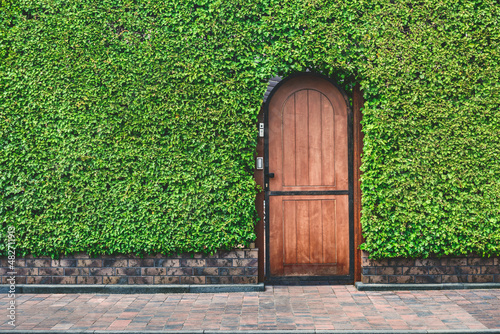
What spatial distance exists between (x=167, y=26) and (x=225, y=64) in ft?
3.11

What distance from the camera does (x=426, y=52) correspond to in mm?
5246

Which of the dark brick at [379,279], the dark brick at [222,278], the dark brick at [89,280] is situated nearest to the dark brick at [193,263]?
the dark brick at [222,278]

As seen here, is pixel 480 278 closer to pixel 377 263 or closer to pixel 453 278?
pixel 453 278

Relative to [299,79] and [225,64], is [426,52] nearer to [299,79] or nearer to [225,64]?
[299,79]

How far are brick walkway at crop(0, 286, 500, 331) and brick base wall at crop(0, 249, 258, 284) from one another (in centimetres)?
23

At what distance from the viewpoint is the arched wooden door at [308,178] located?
18.3ft

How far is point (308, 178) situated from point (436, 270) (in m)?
2.16

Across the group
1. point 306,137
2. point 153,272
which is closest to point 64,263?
point 153,272

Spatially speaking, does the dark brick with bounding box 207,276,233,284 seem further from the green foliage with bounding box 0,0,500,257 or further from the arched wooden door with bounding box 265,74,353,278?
the arched wooden door with bounding box 265,74,353,278

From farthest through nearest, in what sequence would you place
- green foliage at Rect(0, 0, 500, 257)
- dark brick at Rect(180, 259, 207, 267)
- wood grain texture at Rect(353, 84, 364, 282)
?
wood grain texture at Rect(353, 84, 364, 282) → dark brick at Rect(180, 259, 207, 267) → green foliage at Rect(0, 0, 500, 257)

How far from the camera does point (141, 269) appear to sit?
5359 millimetres

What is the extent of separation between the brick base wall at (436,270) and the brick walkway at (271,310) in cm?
20

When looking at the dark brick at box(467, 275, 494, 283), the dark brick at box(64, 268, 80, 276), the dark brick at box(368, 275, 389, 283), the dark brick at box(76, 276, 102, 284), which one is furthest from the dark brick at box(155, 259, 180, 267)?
the dark brick at box(467, 275, 494, 283)

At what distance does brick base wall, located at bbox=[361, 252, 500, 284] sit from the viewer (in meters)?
5.32
